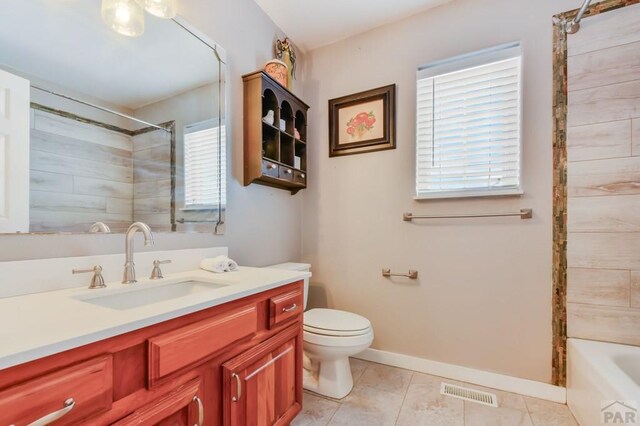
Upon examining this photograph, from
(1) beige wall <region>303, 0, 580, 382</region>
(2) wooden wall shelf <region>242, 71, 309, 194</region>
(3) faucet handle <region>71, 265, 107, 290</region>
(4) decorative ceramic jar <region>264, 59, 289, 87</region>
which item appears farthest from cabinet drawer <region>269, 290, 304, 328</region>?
(4) decorative ceramic jar <region>264, 59, 289, 87</region>

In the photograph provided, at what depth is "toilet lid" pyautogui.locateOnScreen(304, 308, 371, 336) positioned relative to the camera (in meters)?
1.63

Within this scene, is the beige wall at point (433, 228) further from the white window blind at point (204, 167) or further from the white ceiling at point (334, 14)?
the white window blind at point (204, 167)

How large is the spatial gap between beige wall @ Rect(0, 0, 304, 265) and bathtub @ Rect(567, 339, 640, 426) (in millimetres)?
1802

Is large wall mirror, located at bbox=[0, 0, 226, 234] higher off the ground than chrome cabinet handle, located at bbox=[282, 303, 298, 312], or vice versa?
large wall mirror, located at bbox=[0, 0, 226, 234]

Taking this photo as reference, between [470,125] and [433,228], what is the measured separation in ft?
2.30

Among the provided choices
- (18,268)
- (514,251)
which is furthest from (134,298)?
(514,251)

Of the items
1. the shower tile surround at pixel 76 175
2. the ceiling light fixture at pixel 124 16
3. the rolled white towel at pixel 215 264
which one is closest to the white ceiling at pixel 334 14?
the ceiling light fixture at pixel 124 16

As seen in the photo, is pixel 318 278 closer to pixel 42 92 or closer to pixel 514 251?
pixel 514 251

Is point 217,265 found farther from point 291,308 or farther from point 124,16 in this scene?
point 124,16

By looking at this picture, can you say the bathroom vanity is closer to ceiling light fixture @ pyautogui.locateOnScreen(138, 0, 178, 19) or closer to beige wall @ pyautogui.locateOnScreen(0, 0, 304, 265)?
beige wall @ pyautogui.locateOnScreen(0, 0, 304, 265)

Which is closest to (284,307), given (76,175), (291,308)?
(291,308)

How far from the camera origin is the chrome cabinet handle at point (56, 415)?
1.80 ft

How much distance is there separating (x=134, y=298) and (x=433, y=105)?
2006 mm

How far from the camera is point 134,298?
1101 millimetres
